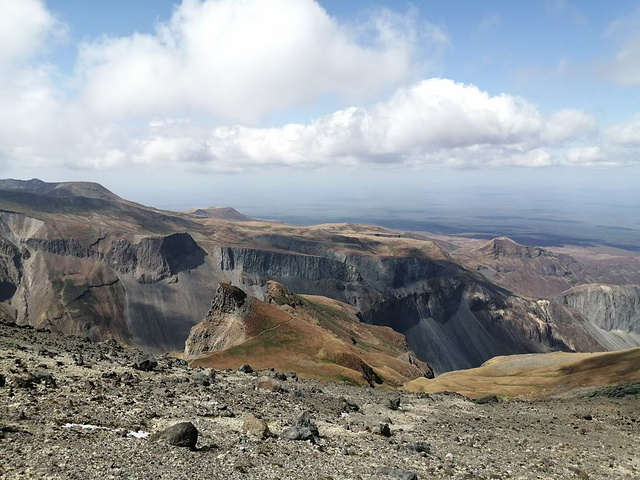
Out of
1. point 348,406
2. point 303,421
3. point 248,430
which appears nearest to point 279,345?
point 348,406

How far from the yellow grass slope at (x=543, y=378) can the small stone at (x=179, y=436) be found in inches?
1895

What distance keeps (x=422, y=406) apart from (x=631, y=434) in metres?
13.4

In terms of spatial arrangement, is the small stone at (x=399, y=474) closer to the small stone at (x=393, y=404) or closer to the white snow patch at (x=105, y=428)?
the white snow patch at (x=105, y=428)

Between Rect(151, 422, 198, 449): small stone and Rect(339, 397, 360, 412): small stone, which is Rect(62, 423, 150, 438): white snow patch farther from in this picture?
Rect(339, 397, 360, 412): small stone

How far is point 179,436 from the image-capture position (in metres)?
17.5

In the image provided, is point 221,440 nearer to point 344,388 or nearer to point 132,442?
point 132,442

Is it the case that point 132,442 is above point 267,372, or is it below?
above

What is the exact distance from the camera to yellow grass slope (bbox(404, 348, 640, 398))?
63.6 metres

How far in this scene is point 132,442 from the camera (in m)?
17.0

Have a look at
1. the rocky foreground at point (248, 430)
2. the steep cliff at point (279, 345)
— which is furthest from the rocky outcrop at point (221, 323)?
the rocky foreground at point (248, 430)

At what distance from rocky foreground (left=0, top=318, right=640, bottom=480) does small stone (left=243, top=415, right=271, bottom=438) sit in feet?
0.28

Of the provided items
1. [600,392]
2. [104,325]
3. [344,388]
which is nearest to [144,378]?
[344,388]

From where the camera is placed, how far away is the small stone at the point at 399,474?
1684 centimetres

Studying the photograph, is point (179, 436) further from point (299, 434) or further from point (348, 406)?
point (348, 406)
